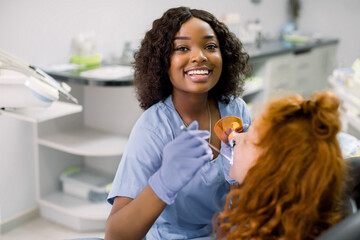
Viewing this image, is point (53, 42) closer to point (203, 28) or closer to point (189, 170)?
point (203, 28)

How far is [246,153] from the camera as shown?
1.02 m

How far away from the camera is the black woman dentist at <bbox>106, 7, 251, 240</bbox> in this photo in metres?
1.19

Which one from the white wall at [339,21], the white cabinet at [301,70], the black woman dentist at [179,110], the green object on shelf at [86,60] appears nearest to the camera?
the black woman dentist at [179,110]

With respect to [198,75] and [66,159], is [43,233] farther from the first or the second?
[198,75]

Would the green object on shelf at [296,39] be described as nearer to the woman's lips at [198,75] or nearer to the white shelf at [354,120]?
the white shelf at [354,120]

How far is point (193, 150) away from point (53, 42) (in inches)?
72.9

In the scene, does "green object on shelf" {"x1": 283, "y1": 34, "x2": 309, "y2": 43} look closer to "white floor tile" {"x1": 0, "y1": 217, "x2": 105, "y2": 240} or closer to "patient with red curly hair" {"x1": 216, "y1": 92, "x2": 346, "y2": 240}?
"white floor tile" {"x1": 0, "y1": 217, "x2": 105, "y2": 240}

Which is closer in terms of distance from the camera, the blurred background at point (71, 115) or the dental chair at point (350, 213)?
the dental chair at point (350, 213)

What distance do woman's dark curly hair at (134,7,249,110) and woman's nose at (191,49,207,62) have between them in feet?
0.28

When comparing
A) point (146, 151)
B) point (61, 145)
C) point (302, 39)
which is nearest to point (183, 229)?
point (146, 151)

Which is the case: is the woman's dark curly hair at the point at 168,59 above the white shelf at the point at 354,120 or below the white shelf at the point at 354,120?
above

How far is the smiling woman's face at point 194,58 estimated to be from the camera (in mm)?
1261

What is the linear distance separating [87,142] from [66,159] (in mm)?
368

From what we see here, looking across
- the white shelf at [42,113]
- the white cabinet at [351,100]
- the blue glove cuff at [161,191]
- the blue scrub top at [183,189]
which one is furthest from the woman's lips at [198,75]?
the white cabinet at [351,100]
